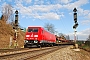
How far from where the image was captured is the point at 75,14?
958 inches

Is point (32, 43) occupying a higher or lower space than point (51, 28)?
lower

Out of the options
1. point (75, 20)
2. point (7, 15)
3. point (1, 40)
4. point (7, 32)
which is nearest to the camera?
point (75, 20)

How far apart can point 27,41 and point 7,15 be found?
36791mm

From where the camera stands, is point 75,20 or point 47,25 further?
point 47,25

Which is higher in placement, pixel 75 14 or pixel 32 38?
pixel 75 14

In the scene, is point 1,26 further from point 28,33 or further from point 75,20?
point 75,20

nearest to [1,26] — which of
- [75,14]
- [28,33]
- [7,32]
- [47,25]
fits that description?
[7,32]

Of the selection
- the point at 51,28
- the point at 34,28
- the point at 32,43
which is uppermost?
the point at 51,28

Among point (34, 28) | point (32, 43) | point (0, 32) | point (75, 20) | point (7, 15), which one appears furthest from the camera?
point (7, 15)

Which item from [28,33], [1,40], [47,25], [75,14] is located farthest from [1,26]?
[47,25]

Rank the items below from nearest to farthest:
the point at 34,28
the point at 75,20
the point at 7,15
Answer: the point at 75,20, the point at 34,28, the point at 7,15

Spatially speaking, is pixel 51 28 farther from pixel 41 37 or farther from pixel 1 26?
pixel 41 37

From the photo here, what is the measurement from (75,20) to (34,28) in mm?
8503

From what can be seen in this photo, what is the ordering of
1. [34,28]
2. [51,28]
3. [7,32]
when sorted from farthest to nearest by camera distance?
[51,28], [7,32], [34,28]
